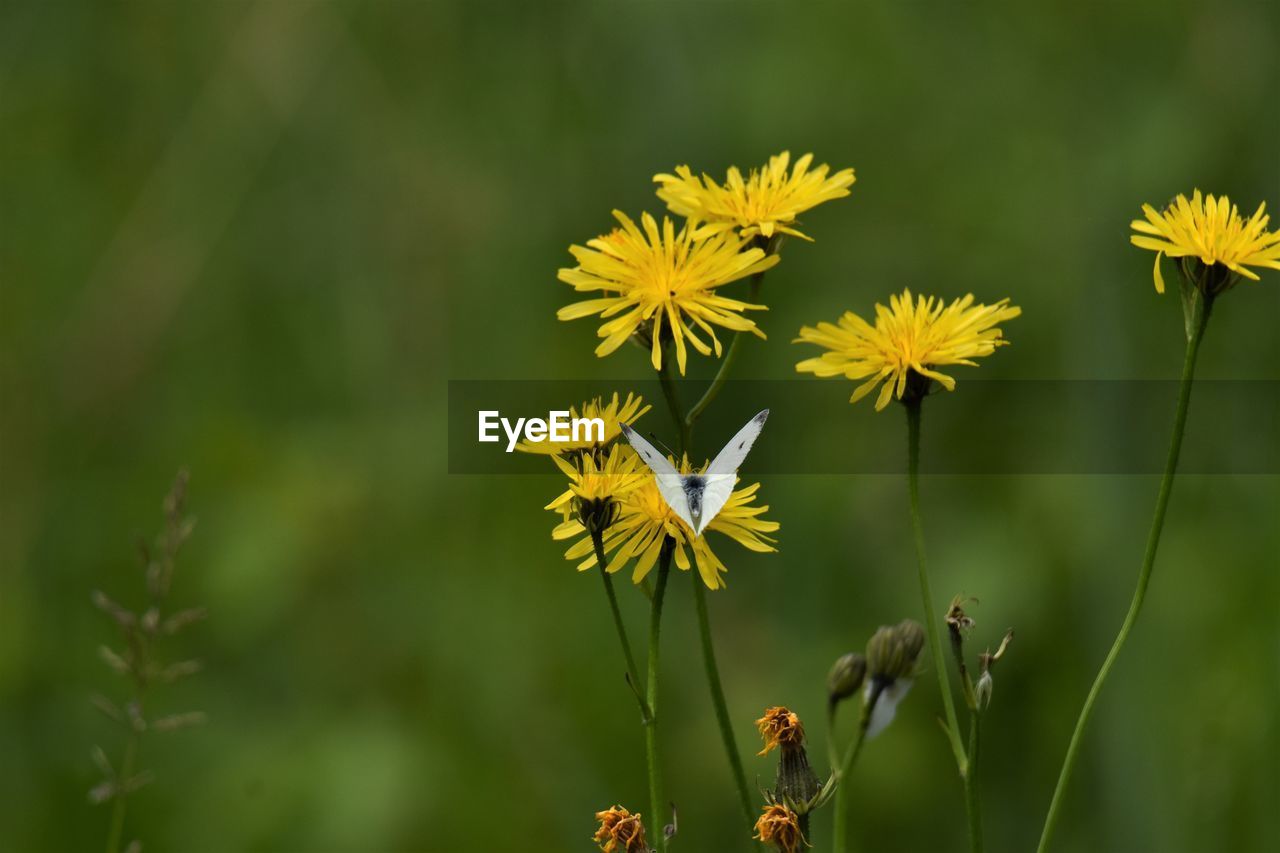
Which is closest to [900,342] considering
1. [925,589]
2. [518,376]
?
[925,589]

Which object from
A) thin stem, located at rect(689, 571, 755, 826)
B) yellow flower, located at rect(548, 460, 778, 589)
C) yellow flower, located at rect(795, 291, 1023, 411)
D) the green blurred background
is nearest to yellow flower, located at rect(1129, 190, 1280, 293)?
yellow flower, located at rect(795, 291, 1023, 411)

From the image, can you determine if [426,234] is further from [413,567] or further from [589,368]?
[413,567]

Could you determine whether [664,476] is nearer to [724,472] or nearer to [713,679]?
[724,472]

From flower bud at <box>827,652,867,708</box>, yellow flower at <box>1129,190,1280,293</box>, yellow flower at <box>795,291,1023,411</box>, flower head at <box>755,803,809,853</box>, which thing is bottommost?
flower head at <box>755,803,809,853</box>

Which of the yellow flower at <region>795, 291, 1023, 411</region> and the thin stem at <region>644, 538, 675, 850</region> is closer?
the thin stem at <region>644, 538, 675, 850</region>

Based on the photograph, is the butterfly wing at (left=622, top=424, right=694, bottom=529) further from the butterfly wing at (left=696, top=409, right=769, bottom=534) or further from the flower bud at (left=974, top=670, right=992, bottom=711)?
the flower bud at (left=974, top=670, right=992, bottom=711)
